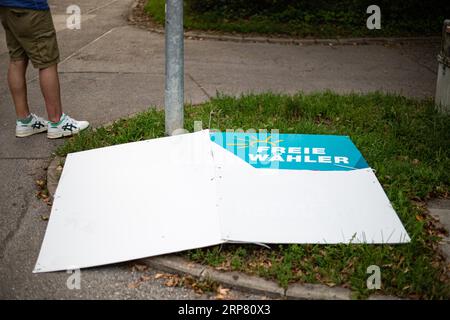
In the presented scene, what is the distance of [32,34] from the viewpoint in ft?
12.9

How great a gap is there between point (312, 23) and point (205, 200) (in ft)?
21.2

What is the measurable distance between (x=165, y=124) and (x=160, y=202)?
1.23m

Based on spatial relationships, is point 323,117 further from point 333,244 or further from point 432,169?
point 333,244

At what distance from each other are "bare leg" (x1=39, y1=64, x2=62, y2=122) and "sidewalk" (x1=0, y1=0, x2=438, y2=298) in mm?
277

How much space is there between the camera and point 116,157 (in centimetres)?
377

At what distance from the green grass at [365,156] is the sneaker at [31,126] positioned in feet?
1.45

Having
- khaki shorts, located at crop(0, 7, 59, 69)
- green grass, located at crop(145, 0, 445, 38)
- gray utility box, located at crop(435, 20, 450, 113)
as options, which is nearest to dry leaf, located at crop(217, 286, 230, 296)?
khaki shorts, located at crop(0, 7, 59, 69)

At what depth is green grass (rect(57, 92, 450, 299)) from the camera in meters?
2.71

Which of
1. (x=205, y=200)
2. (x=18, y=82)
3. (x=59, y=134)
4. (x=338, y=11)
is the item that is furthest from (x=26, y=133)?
(x=338, y=11)

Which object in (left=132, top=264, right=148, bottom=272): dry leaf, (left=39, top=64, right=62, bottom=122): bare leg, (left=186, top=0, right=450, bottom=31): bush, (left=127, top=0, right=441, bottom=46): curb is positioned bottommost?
(left=132, top=264, right=148, bottom=272): dry leaf

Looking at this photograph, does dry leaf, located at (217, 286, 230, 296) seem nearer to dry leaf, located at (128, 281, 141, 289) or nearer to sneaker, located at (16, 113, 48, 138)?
dry leaf, located at (128, 281, 141, 289)

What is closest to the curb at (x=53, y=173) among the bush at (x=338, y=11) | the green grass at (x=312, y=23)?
the green grass at (x=312, y=23)

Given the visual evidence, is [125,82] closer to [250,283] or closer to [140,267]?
[140,267]
